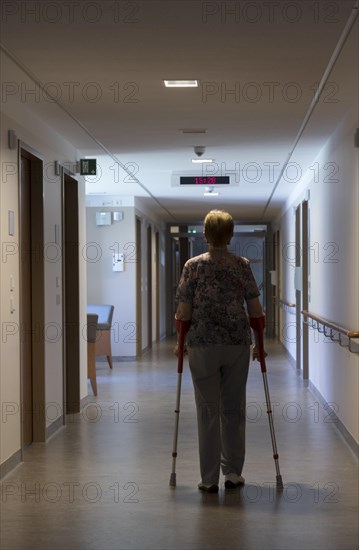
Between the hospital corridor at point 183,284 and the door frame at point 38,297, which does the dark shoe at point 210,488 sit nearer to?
the hospital corridor at point 183,284

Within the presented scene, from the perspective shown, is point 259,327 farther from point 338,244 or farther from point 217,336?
point 338,244

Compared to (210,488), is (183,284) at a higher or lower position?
higher

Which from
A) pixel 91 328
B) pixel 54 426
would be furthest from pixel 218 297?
pixel 91 328

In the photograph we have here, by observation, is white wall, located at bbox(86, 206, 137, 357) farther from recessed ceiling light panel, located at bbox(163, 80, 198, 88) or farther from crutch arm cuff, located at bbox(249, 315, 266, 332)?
crutch arm cuff, located at bbox(249, 315, 266, 332)

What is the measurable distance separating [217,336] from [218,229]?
65 centimetres

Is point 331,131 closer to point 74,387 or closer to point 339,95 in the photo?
point 339,95

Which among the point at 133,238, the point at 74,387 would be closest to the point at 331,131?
the point at 74,387

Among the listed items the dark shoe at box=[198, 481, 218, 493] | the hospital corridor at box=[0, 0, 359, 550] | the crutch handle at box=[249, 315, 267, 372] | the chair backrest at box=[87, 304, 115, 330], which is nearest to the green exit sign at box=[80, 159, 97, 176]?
the hospital corridor at box=[0, 0, 359, 550]

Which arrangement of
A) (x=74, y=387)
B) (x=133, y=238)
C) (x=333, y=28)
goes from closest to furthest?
(x=333, y=28)
(x=74, y=387)
(x=133, y=238)

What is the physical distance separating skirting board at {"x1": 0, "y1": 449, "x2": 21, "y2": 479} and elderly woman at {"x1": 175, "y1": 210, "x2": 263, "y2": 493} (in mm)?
1361

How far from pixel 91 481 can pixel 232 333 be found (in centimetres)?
138

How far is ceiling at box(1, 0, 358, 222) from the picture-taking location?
13.9 feet

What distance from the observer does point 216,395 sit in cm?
504

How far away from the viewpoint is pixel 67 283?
8.39 meters
